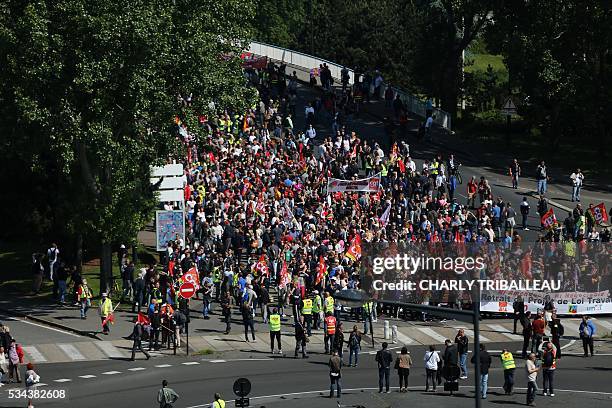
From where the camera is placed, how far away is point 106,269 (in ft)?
171

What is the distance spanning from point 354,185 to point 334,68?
99.6ft

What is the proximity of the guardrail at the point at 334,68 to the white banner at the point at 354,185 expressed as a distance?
2105 centimetres

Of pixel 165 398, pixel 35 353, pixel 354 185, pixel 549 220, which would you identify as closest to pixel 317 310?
pixel 35 353

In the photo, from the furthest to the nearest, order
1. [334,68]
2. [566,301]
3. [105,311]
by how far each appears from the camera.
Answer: [334,68]
[566,301]
[105,311]

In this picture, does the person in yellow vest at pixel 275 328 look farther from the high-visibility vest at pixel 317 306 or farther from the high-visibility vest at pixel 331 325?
the high-visibility vest at pixel 317 306

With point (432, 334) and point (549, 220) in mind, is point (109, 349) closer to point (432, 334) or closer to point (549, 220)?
point (432, 334)

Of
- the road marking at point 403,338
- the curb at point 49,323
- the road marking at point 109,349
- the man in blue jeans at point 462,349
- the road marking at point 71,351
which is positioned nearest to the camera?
the man in blue jeans at point 462,349

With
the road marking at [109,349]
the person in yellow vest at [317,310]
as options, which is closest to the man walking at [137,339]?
the road marking at [109,349]

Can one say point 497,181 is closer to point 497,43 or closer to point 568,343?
point 497,43

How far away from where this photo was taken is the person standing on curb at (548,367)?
38156 mm

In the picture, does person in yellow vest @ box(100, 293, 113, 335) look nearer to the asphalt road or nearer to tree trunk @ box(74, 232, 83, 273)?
the asphalt road

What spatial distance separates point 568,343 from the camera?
4675cm

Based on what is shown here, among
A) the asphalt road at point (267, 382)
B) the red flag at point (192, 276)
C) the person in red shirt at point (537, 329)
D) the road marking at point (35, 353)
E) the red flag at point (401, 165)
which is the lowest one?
the asphalt road at point (267, 382)

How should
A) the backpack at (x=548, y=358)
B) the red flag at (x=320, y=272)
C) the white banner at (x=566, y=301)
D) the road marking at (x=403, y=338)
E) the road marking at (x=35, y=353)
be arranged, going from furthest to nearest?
the red flag at (x=320, y=272), the white banner at (x=566, y=301), the road marking at (x=403, y=338), the road marking at (x=35, y=353), the backpack at (x=548, y=358)
